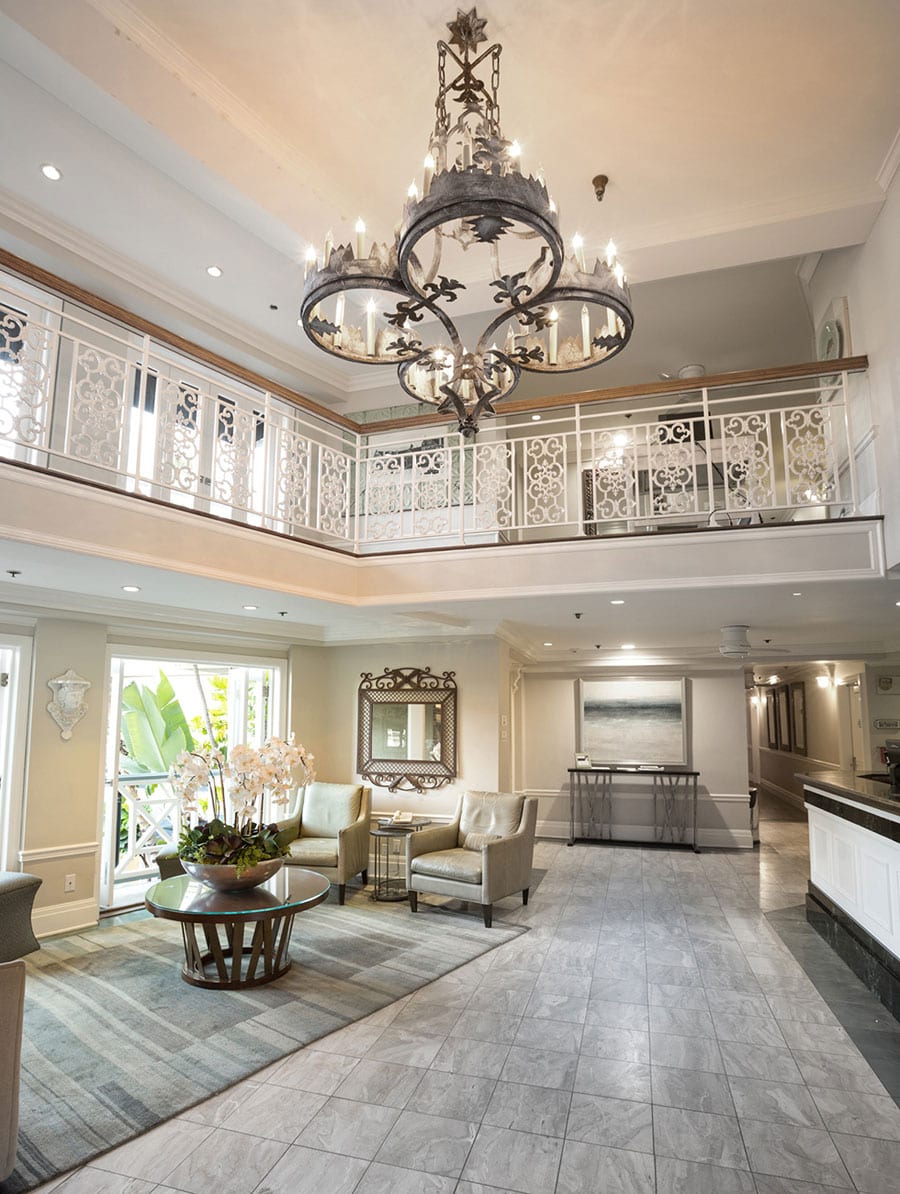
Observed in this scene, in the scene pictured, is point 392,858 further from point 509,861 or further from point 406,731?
point 509,861

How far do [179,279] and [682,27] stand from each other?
13.6 feet

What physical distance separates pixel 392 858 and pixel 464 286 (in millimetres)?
6414

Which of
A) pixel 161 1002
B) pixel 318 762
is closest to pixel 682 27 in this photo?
pixel 161 1002

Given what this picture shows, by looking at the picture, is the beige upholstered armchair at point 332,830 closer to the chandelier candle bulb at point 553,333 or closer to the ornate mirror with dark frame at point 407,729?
the ornate mirror with dark frame at point 407,729

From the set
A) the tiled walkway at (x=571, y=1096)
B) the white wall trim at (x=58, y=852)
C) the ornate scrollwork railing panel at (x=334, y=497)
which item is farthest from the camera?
the ornate scrollwork railing panel at (x=334, y=497)

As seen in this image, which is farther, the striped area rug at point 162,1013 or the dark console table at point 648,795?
the dark console table at point 648,795

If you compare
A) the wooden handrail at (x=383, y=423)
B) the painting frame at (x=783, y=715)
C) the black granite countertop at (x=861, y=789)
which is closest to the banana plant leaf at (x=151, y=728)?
the wooden handrail at (x=383, y=423)

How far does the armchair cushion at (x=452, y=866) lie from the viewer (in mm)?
5727

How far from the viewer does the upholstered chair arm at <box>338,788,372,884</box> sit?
6.21 meters

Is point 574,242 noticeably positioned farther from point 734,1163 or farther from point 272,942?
point 272,942

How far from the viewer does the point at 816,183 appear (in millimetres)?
4453

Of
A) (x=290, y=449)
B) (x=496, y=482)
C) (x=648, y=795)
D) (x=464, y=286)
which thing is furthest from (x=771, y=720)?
(x=464, y=286)

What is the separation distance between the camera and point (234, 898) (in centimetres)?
431

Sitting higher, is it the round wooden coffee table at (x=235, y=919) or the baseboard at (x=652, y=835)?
the round wooden coffee table at (x=235, y=919)
